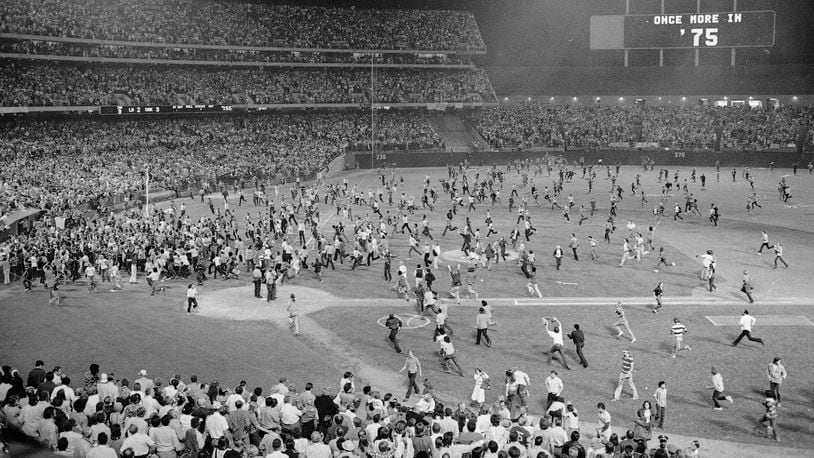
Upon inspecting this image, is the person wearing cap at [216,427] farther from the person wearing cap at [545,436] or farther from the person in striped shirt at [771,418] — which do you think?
the person in striped shirt at [771,418]

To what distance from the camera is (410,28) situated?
3649 inches

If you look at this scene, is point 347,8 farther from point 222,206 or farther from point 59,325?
point 59,325

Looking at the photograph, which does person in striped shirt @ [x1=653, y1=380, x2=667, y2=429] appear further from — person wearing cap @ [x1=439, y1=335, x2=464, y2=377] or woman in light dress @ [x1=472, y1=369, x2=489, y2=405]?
person wearing cap @ [x1=439, y1=335, x2=464, y2=377]

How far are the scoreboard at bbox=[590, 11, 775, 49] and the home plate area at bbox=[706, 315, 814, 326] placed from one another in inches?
2374

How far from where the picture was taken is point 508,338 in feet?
79.9

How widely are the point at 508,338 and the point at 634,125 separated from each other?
66284 mm

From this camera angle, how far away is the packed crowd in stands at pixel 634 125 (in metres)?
79.0

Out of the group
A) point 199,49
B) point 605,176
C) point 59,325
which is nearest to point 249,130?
point 199,49

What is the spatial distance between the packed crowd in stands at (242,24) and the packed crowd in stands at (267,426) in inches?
2312

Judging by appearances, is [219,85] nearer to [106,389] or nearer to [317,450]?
[106,389]

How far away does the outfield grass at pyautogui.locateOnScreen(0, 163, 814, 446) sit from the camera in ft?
65.1

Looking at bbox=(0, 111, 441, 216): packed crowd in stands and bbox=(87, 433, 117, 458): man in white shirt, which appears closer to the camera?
bbox=(87, 433, 117, 458): man in white shirt

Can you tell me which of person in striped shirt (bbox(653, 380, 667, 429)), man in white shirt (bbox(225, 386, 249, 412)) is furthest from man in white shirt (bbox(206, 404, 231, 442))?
person in striped shirt (bbox(653, 380, 667, 429))

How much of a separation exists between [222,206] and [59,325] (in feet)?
93.5
